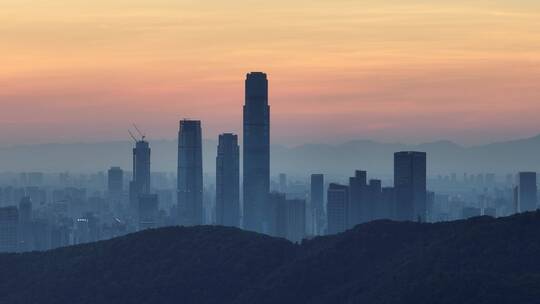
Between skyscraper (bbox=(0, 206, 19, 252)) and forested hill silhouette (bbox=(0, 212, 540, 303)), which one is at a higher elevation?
forested hill silhouette (bbox=(0, 212, 540, 303))

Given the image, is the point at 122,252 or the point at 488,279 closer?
the point at 488,279

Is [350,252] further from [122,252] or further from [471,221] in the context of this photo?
[122,252]

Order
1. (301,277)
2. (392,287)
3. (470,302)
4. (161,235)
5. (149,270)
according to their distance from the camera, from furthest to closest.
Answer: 1. (161,235)
2. (149,270)
3. (301,277)
4. (392,287)
5. (470,302)

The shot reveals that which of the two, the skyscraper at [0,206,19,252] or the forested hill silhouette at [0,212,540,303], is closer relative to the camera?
the forested hill silhouette at [0,212,540,303]

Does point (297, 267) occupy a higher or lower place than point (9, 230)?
higher

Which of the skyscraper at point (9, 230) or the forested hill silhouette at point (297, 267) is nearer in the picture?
the forested hill silhouette at point (297, 267)

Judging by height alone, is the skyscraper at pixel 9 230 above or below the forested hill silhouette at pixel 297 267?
below

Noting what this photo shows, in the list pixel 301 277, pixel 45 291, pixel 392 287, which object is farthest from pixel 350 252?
pixel 45 291

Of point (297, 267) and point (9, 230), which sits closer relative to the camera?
point (297, 267)
